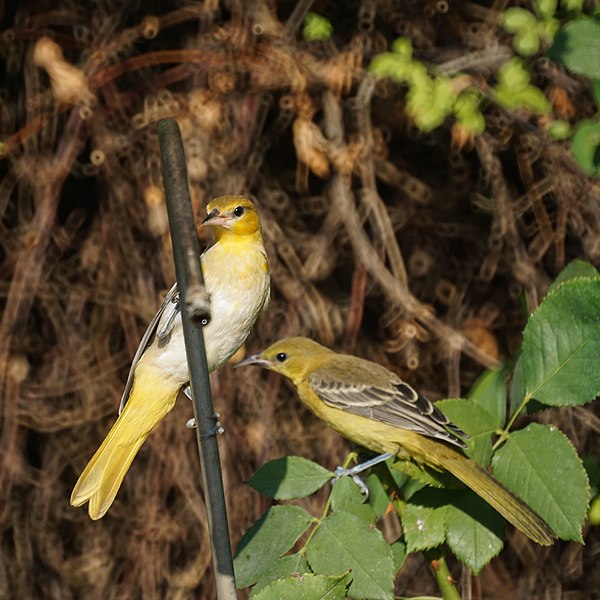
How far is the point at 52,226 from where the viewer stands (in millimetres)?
4688

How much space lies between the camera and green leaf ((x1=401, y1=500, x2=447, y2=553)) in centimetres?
166

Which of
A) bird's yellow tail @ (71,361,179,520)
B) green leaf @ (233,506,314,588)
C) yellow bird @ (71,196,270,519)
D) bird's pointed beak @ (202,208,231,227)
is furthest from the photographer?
bird's pointed beak @ (202,208,231,227)

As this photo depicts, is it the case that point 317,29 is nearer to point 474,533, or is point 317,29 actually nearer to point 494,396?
point 494,396

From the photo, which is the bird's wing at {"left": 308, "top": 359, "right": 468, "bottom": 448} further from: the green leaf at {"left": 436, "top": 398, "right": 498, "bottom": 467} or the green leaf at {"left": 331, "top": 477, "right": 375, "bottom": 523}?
the green leaf at {"left": 331, "top": 477, "right": 375, "bottom": 523}

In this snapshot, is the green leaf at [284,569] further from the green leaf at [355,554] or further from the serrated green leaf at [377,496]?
the serrated green leaf at [377,496]

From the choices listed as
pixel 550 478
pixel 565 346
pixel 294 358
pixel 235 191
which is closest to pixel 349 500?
pixel 550 478

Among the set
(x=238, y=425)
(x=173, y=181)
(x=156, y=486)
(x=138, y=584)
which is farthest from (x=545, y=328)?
(x=138, y=584)

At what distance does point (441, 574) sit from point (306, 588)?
0.59 m

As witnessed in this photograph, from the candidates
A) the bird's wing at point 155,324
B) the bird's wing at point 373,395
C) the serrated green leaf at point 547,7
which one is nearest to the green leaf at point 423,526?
the bird's wing at point 155,324

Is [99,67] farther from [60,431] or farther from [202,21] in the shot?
[60,431]

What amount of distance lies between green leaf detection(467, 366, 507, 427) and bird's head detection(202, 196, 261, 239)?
0.78 metres

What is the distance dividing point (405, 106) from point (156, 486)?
2391mm

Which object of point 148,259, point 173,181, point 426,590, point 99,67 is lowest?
point 426,590

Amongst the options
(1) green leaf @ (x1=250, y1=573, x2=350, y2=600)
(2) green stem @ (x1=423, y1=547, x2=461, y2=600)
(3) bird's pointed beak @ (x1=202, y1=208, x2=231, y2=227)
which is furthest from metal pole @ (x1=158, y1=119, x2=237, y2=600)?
(3) bird's pointed beak @ (x1=202, y1=208, x2=231, y2=227)
